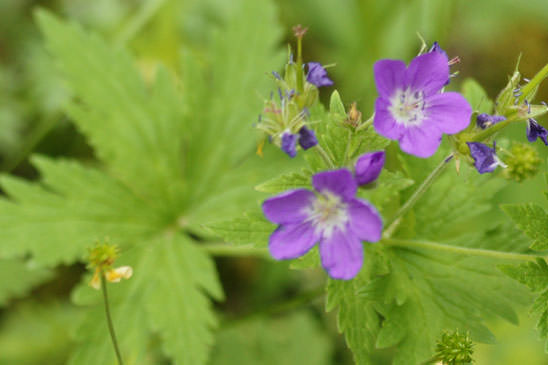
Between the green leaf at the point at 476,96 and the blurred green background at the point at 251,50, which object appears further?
the blurred green background at the point at 251,50

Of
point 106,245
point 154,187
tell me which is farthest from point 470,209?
point 154,187

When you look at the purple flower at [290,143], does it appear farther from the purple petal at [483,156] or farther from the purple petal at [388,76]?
the purple petal at [483,156]

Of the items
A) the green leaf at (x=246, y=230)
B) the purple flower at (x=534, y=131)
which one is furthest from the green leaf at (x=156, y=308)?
the purple flower at (x=534, y=131)

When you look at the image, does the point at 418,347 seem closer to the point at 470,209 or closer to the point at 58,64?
the point at 470,209

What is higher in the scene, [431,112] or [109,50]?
[109,50]

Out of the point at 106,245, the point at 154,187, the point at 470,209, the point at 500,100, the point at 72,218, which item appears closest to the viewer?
the point at 500,100

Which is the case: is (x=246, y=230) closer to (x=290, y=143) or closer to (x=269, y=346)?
(x=290, y=143)

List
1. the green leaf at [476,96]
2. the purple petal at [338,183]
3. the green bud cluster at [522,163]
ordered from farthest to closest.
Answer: the green leaf at [476,96] < the green bud cluster at [522,163] < the purple petal at [338,183]
